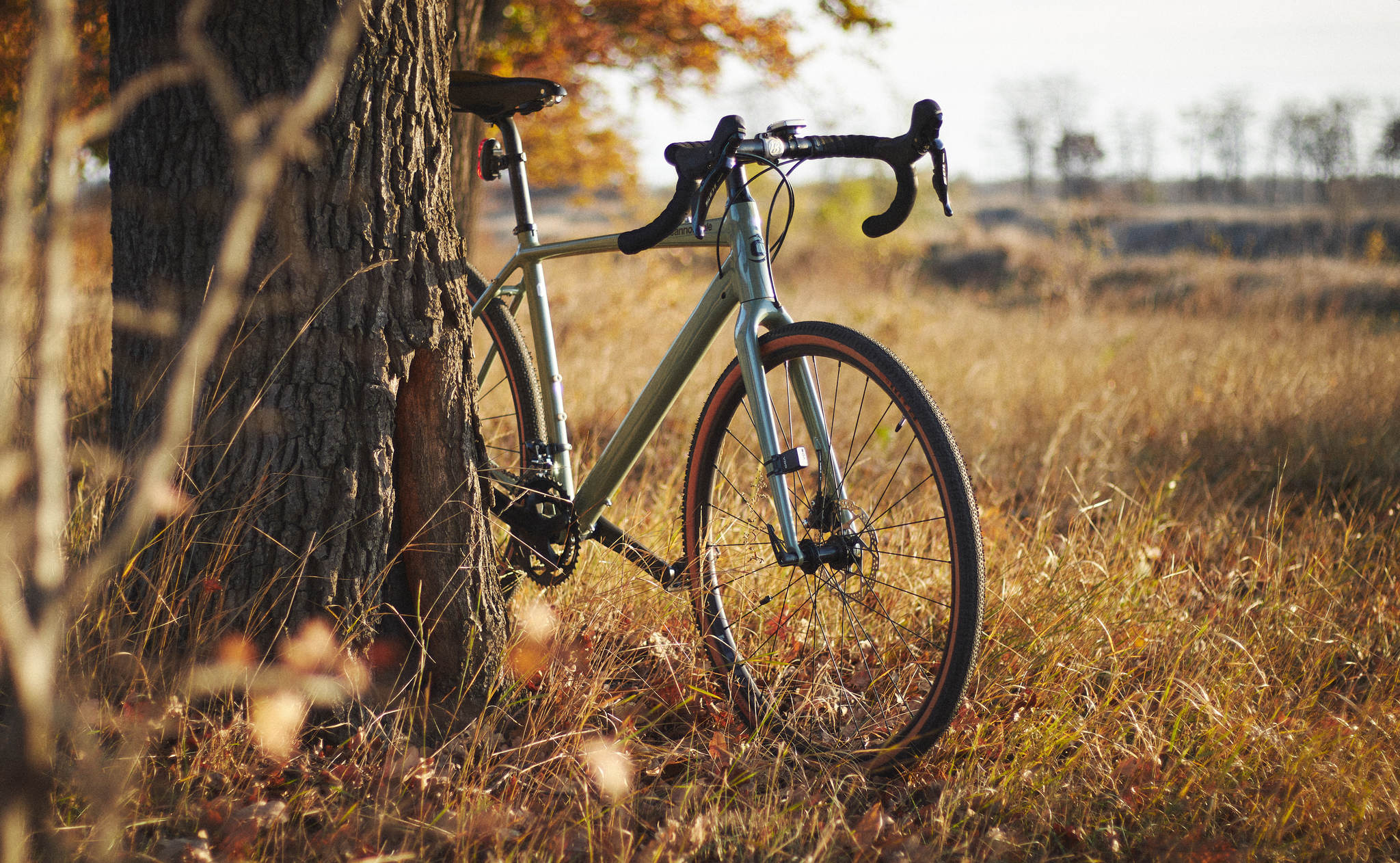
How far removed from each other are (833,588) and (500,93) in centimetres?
152

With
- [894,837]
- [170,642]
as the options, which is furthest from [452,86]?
[894,837]

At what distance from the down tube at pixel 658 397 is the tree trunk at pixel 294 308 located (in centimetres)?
41

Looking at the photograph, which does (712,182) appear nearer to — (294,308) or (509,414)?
(294,308)

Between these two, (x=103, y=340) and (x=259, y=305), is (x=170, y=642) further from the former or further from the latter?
(x=103, y=340)

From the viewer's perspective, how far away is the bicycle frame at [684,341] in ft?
5.59

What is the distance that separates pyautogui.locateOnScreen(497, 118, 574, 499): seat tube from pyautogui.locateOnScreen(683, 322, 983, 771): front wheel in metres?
0.43

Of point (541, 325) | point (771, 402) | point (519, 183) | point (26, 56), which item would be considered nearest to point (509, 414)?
point (541, 325)

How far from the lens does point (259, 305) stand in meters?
1.65

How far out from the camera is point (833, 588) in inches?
68.9

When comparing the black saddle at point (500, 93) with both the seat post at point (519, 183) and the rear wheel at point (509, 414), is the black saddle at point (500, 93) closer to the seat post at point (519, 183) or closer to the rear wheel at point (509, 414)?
the seat post at point (519, 183)

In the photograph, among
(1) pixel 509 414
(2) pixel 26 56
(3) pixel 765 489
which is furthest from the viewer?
(2) pixel 26 56

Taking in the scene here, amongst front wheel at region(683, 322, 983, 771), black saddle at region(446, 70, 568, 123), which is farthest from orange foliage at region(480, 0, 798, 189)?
front wheel at region(683, 322, 983, 771)

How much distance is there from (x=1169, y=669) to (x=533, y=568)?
1545mm

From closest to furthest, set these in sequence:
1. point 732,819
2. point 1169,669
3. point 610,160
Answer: point 732,819 → point 1169,669 → point 610,160
